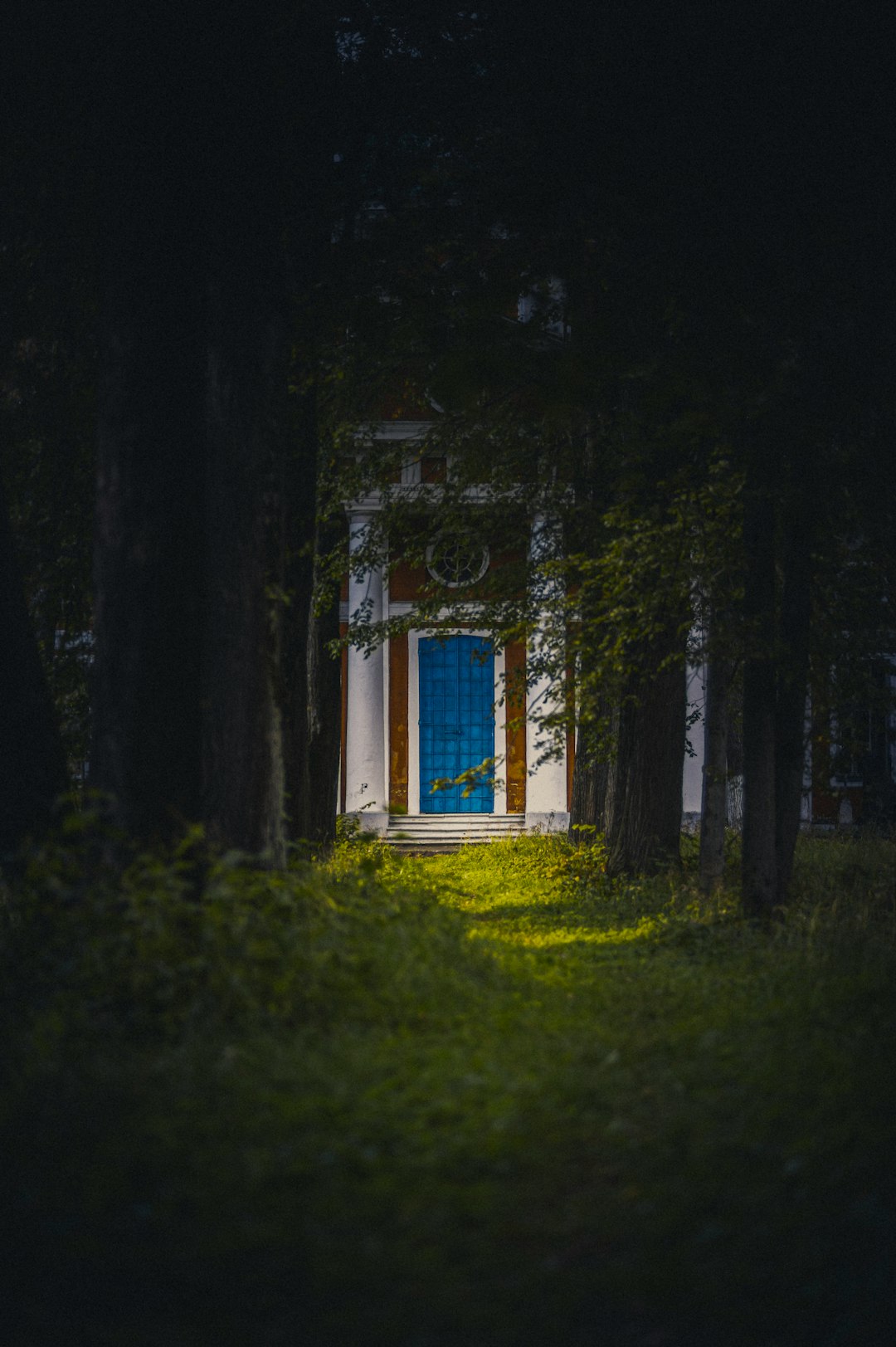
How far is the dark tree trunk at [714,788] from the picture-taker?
10.2 metres

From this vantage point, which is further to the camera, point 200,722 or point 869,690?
point 869,690

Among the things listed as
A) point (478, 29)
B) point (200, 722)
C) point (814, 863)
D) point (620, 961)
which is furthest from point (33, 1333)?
point (814, 863)

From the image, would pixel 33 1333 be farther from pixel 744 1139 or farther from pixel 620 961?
pixel 620 961

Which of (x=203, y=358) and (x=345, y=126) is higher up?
(x=345, y=126)

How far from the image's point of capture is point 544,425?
38.0 feet

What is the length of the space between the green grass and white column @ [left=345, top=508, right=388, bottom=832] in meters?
11.0

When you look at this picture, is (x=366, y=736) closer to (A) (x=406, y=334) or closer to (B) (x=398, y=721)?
(B) (x=398, y=721)

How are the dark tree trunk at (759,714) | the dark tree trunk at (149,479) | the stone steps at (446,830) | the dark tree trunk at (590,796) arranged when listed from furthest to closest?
the stone steps at (446,830)
the dark tree trunk at (590,796)
the dark tree trunk at (759,714)
the dark tree trunk at (149,479)

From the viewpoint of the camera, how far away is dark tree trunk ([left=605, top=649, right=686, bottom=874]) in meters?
12.1

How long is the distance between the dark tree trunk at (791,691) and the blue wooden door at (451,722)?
9.67m

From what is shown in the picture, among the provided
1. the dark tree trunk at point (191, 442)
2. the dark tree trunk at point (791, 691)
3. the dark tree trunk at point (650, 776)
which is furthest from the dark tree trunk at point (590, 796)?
the dark tree trunk at point (191, 442)

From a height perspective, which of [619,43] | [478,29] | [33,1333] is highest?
[478,29]

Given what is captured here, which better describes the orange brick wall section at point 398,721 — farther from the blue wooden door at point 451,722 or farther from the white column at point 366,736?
the white column at point 366,736

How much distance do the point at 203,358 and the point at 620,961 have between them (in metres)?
4.74
